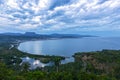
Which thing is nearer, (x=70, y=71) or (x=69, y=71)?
(x=69, y=71)

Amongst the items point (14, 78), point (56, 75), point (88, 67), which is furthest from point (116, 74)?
point (14, 78)

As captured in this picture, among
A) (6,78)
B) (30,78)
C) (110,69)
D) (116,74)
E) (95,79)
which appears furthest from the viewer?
(110,69)

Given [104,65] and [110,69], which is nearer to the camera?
[110,69]

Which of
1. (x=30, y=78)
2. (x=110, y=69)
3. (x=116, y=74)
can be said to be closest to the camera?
(x=30, y=78)

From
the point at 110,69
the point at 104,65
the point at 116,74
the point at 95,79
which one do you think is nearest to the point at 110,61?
the point at 104,65

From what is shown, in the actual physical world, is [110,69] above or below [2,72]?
below

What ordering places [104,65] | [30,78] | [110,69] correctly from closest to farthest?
1. [30,78]
2. [110,69]
3. [104,65]

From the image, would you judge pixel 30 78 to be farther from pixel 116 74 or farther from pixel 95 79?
pixel 116 74

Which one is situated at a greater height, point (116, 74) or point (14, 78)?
point (14, 78)

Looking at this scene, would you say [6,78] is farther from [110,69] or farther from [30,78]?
[110,69]
